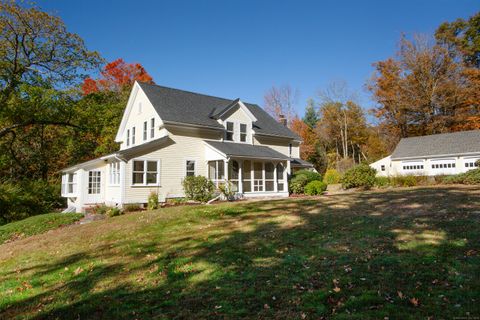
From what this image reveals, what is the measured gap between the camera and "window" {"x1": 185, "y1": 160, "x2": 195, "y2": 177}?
67.1 feet

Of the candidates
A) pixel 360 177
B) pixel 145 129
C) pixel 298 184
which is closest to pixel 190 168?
pixel 145 129

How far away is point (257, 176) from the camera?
22.7m

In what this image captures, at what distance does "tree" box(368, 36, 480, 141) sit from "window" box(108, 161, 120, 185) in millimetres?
36810

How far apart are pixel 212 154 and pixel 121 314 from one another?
16470 mm

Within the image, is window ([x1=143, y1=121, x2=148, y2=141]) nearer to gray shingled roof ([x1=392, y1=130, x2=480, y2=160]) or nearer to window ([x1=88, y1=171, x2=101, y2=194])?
window ([x1=88, y1=171, x2=101, y2=194])

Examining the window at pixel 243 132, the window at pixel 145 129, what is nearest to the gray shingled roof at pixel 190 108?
the window at pixel 243 132

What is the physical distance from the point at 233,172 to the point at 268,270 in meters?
16.0

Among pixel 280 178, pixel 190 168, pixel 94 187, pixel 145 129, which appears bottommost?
pixel 94 187

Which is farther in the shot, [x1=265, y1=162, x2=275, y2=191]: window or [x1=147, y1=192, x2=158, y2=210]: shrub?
[x1=265, y1=162, x2=275, y2=191]: window

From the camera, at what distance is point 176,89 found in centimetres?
2512

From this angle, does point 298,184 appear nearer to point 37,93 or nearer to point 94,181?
point 94,181

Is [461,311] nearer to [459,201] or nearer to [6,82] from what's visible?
[459,201]

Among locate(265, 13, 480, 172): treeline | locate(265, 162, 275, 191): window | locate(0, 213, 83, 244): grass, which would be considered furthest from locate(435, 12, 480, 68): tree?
locate(0, 213, 83, 244): grass

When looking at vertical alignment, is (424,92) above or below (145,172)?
above
